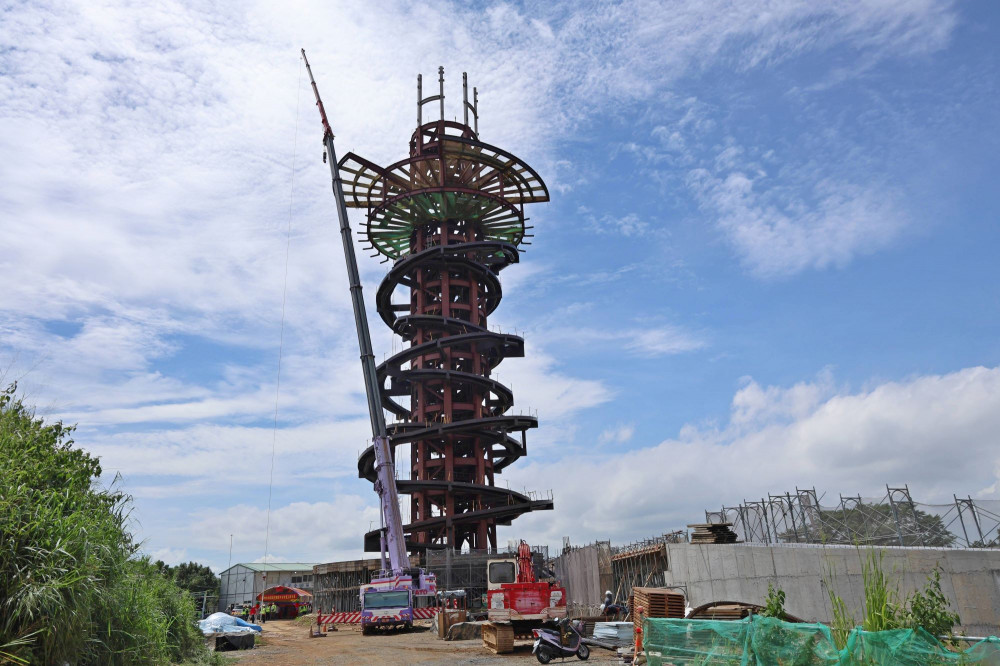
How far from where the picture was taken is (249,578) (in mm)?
92062

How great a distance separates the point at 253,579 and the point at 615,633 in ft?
272

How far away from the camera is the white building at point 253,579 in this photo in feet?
298

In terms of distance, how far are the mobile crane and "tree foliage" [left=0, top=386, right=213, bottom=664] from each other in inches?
734

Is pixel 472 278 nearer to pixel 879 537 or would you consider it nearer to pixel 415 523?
pixel 415 523

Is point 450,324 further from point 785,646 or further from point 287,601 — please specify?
point 785,646

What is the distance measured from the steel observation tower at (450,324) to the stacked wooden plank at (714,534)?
3004 cm

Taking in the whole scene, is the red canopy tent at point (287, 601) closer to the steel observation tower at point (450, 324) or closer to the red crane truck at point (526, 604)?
the steel observation tower at point (450, 324)

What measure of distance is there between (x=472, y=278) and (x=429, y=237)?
636 centimetres

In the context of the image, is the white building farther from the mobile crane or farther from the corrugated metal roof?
the mobile crane

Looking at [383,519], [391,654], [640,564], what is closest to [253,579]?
[383,519]

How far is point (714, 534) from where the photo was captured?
27.4 m

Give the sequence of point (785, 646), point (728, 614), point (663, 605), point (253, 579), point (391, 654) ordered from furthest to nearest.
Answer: point (253, 579), point (391, 654), point (663, 605), point (728, 614), point (785, 646)

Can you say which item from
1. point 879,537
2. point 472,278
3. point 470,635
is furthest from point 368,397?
point 879,537

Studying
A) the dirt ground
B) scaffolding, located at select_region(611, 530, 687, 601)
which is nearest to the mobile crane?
the dirt ground
